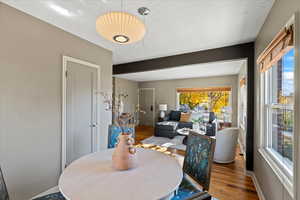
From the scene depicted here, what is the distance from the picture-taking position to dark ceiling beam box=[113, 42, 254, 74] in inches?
101

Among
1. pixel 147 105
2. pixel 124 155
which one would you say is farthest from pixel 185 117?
pixel 124 155

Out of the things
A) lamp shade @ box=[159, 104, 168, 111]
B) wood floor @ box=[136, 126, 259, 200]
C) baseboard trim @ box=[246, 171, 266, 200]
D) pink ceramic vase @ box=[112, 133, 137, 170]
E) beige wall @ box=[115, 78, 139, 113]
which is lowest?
wood floor @ box=[136, 126, 259, 200]

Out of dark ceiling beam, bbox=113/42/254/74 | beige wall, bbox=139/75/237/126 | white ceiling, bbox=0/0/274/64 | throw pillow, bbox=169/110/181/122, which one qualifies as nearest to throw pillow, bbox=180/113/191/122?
throw pillow, bbox=169/110/181/122

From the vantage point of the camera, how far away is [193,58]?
3.00 m

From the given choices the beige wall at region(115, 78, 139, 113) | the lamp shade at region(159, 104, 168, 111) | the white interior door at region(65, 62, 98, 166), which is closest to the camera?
the white interior door at region(65, 62, 98, 166)

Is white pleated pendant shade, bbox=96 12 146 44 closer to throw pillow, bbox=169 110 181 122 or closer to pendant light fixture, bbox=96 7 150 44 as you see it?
pendant light fixture, bbox=96 7 150 44

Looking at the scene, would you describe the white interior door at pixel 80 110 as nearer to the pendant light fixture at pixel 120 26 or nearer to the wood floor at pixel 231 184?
the pendant light fixture at pixel 120 26

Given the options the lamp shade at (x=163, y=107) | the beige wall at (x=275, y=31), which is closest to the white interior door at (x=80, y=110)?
the beige wall at (x=275, y=31)

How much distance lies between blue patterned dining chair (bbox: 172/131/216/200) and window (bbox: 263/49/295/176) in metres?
0.69

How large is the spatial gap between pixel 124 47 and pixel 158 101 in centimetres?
455

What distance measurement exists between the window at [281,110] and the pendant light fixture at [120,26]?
1.37 meters

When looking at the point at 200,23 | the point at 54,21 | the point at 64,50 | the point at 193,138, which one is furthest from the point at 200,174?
the point at 54,21

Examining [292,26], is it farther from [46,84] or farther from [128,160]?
[46,84]

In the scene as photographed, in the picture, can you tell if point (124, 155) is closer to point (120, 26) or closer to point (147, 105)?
point (120, 26)
